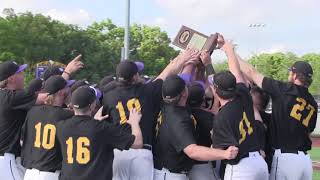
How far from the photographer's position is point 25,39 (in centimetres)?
3959

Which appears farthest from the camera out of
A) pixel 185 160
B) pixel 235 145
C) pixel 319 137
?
pixel 319 137

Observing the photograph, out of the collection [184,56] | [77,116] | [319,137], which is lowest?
[319,137]

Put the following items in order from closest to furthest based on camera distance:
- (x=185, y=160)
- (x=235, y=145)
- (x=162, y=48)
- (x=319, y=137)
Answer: (x=235, y=145)
(x=185, y=160)
(x=319, y=137)
(x=162, y=48)

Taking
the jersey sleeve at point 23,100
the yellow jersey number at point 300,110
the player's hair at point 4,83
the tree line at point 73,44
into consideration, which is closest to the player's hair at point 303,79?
the yellow jersey number at point 300,110

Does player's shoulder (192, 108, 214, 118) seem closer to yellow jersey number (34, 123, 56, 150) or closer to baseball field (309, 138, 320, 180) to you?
yellow jersey number (34, 123, 56, 150)

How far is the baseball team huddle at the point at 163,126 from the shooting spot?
5.79 meters

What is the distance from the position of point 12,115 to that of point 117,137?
1877 millimetres

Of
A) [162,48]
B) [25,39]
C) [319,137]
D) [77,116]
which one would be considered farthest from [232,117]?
[162,48]

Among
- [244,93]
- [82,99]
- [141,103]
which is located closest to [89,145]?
[82,99]

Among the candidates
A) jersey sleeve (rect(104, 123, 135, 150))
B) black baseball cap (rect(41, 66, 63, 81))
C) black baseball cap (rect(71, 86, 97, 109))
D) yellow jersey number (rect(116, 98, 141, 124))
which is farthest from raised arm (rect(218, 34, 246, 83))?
black baseball cap (rect(41, 66, 63, 81))

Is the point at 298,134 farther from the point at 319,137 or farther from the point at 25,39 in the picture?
the point at 25,39

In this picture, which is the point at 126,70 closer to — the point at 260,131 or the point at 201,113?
the point at 201,113

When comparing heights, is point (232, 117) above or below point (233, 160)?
above

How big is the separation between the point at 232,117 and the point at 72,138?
5.97 ft
